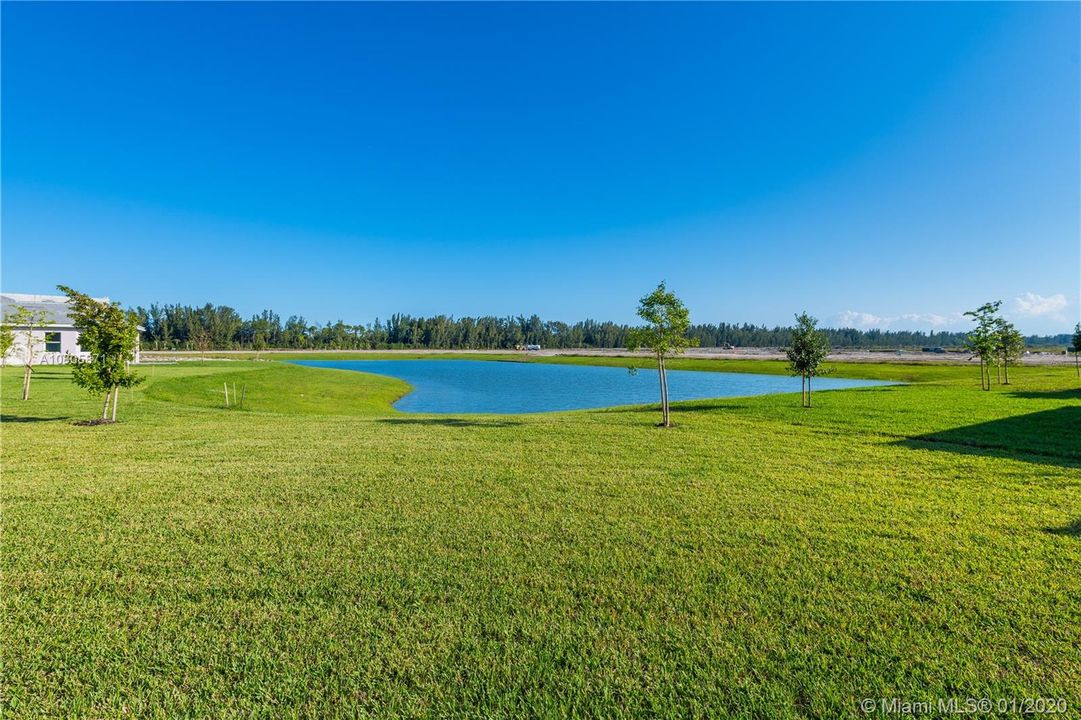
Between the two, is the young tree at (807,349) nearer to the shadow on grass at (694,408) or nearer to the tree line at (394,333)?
the shadow on grass at (694,408)

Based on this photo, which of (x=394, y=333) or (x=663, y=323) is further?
(x=394, y=333)

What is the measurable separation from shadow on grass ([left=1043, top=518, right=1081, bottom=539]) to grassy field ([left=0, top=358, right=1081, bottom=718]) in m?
0.03

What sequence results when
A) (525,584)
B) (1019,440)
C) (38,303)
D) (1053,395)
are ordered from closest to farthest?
(525,584) → (1019,440) → (1053,395) → (38,303)

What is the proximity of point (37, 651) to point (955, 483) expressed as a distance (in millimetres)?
11575

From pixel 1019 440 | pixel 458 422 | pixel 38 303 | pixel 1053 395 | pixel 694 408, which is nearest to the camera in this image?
pixel 1019 440

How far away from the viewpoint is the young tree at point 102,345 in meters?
12.6

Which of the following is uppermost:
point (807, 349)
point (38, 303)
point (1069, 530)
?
point (38, 303)

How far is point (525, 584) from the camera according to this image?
4.18 meters

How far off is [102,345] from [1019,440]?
2432cm

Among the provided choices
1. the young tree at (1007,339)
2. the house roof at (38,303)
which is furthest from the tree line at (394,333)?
the young tree at (1007,339)

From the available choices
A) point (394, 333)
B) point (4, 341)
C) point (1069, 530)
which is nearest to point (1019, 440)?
point (1069, 530)

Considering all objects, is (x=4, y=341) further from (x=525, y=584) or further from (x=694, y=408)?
(x=694, y=408)

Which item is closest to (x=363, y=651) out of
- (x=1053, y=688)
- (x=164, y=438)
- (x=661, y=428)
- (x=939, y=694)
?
(x=939, y=694)

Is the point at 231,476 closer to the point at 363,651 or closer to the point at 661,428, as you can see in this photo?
the point at 363,651
